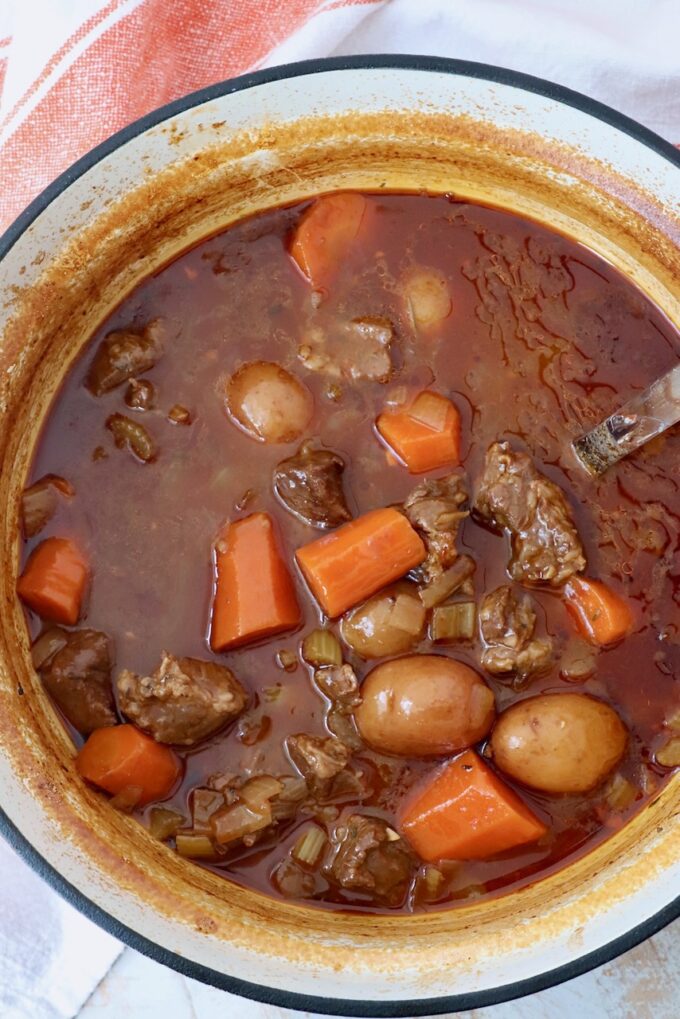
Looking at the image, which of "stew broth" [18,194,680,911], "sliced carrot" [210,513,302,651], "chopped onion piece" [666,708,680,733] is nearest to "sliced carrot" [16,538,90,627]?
"stew broth" [18,194,680,911]

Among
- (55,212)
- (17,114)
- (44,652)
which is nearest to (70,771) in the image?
(44,652)

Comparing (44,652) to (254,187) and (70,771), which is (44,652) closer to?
(70,771)

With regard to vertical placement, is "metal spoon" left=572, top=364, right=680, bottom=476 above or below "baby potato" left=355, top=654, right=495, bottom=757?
above

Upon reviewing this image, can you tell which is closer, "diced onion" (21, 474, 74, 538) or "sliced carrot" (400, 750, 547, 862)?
"sliced carrot" (400, 750, 547, 862)

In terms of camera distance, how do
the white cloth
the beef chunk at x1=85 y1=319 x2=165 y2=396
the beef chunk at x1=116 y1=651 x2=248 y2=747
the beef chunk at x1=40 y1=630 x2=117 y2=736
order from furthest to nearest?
the white cloth → the beef chunk at x1=85 y1=319 x2=165 y2=396 → the beef chunk at x1=40 y1=630 x2=117 y2=736 → the beef chunk at x1=116 y1=651 x2=248 y2=747

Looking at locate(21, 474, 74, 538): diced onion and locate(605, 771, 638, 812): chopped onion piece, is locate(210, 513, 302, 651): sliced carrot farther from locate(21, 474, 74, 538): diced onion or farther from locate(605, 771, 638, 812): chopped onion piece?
locate(605, 771, 638, 812): chopped onion piece

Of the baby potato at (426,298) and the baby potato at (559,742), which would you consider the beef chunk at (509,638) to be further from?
the baby potato at (426,298)

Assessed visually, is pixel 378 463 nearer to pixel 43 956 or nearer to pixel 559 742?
pixel 559 742

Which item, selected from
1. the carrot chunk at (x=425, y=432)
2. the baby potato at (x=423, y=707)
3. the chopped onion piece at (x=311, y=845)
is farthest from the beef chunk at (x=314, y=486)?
the chopped onion piece at (x=311, y=845)
